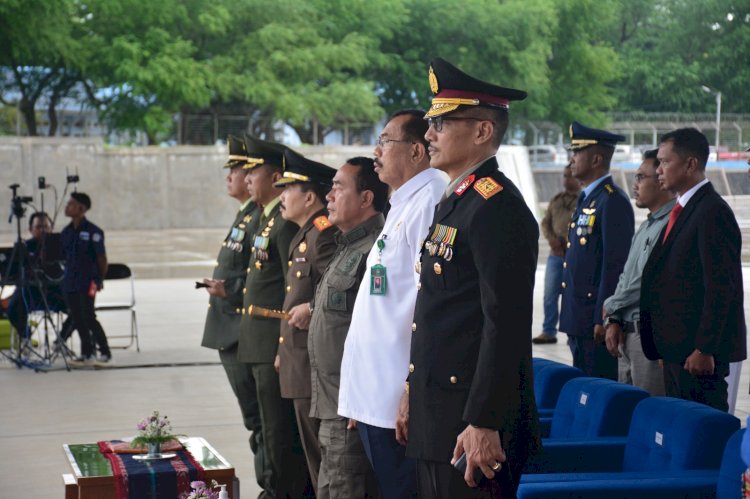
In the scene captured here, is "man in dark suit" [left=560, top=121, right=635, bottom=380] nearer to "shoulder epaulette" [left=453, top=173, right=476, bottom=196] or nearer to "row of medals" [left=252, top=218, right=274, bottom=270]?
"row of medals" [left=252, top=218, right=274, bottom=270]

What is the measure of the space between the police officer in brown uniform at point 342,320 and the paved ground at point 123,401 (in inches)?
72.8

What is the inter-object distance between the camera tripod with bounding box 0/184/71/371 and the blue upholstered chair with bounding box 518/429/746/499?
6.96 m

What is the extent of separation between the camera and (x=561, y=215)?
34.5 ft

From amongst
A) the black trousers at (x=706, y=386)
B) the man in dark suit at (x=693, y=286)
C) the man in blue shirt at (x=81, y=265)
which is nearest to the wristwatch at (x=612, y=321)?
the man in dark suit at (x=693, y=286)

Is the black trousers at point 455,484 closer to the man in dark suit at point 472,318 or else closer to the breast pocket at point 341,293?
the man in dark suit at point 472,318

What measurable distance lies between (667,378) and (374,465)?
2072mm

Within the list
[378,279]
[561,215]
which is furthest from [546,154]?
[378,279]

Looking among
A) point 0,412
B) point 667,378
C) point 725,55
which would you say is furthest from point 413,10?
point 667,378

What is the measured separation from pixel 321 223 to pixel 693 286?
1.55 m

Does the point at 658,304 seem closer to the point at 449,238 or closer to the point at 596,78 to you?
the point at 449,238

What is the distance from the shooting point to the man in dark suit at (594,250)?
20.3ft

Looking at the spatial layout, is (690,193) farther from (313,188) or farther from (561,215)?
(561,215)

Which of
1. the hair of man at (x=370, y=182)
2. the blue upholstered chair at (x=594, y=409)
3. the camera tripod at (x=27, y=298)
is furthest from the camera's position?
the camera tripod at (x=27, y=298)

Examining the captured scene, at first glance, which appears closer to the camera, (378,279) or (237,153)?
(378,279)
